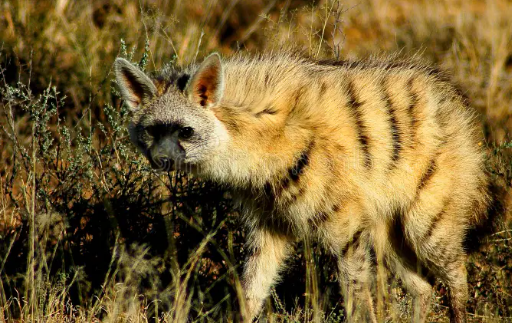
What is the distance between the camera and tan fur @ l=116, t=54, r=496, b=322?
3.84 m

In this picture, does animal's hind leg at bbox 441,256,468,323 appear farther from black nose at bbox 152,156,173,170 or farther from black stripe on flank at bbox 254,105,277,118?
black nose at bbox 152,156,173,170

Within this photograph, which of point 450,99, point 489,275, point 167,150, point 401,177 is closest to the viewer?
point 167,150

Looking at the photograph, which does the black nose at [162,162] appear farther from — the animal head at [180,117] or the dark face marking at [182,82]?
the dark face marking at [182,82]

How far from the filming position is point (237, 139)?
3824mm

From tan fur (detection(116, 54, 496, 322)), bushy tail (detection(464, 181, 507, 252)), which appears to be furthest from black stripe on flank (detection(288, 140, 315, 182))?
bushy tail (detection(464, 181, 507, 252))

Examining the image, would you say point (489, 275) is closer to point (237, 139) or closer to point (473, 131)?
point (473, 131)

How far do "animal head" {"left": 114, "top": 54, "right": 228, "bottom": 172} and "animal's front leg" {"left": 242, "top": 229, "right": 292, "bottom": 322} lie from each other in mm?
641

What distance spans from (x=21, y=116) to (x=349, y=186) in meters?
3.50

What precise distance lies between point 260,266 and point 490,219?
4.84 ft

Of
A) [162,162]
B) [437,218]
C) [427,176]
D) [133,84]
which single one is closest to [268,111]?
[162,162]

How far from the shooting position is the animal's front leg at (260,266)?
4207 mm

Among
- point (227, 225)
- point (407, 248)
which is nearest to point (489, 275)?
point (407, 248)

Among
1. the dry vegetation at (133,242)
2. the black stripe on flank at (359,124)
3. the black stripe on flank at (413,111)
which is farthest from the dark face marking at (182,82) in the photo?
the black stripe on flank at (413,111)

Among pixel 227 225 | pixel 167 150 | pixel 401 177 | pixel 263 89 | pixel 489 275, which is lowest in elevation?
pixel 489 275
